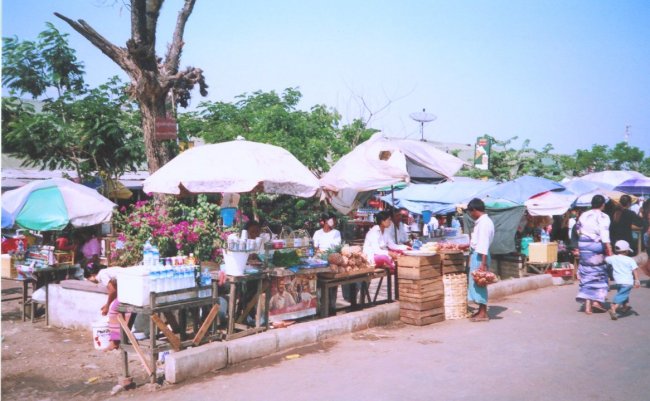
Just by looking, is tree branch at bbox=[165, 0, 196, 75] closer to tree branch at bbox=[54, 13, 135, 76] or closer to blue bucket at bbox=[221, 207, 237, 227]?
tree branch at bbox=[54, 13, 135, 76]

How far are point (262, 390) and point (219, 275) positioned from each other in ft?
6.18

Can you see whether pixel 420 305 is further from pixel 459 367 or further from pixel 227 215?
pixel 227 215

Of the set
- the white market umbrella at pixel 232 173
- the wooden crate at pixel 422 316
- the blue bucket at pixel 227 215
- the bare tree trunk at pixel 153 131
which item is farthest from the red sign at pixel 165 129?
the wooden crate at pixel 422 316

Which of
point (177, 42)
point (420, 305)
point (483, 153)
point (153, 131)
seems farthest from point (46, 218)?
point (483, 153)

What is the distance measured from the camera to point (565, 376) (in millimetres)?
5996

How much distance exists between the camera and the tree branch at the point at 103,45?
9.64 metres

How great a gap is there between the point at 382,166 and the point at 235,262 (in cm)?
332

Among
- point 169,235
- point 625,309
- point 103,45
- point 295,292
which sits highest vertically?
point 103,45

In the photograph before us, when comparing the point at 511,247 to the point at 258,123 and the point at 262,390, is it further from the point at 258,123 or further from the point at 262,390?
the point at 262,390

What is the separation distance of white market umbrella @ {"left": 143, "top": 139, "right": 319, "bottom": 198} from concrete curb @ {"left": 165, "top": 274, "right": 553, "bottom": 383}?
1915mm

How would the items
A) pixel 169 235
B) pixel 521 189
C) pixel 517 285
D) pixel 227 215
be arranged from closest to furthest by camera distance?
pixel 169 235 < pixel 227 215 < pixel 517 285 < pixel 521 189

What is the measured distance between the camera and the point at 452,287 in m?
8.95

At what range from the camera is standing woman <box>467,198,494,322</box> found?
28.6 ft

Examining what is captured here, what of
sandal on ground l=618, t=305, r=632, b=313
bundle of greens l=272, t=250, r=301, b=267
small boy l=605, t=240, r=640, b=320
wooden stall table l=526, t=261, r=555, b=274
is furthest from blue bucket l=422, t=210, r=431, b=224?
bundle of greens l=272, t=250, r=301, b=267
